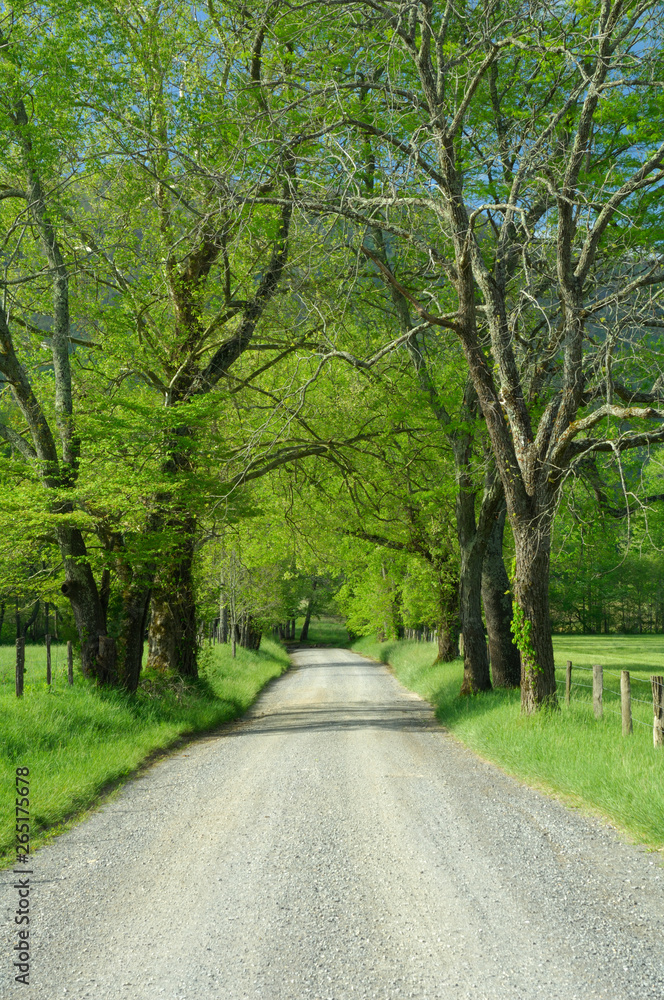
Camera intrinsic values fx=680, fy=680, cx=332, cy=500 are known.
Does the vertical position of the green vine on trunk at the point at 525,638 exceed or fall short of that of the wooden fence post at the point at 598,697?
it exceeds it

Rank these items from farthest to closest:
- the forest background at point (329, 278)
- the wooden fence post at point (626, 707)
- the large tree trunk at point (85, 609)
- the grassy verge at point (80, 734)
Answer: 1. the large tree trunk at point (85, 609)
2. the forest background at point (329, 278)
3. the wooden fence post at point (626, 707)
4. the grassy verge at point (80, 734)

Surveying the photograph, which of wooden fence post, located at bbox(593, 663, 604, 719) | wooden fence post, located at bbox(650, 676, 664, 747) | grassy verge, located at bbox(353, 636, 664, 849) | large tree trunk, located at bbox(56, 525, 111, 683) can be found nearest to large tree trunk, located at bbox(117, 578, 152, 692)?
large tree trunk, located at bbox(56, 525, 111, 683)

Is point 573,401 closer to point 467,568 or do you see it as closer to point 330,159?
point 330,159

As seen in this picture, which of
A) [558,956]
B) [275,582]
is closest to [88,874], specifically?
[558,956]

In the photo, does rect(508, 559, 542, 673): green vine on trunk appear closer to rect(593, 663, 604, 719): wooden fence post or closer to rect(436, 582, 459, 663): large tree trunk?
rect(593, 663, 604, 719): wooden fence post

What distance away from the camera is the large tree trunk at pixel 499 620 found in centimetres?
1446

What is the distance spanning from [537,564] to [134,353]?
8.26 metres

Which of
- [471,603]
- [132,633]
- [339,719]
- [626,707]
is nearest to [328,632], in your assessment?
[471,603]

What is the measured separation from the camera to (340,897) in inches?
177

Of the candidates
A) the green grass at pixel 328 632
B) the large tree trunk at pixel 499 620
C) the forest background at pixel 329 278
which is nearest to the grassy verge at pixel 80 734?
the forest background at pixel 329 278

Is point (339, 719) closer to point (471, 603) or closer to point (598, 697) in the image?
point (471, 603)

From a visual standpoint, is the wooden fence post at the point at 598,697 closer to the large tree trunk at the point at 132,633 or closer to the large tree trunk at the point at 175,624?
the large tree trunk at the point at 132,633

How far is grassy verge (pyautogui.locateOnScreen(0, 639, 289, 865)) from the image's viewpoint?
6.62 meters

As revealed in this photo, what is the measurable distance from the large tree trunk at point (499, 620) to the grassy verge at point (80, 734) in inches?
236
